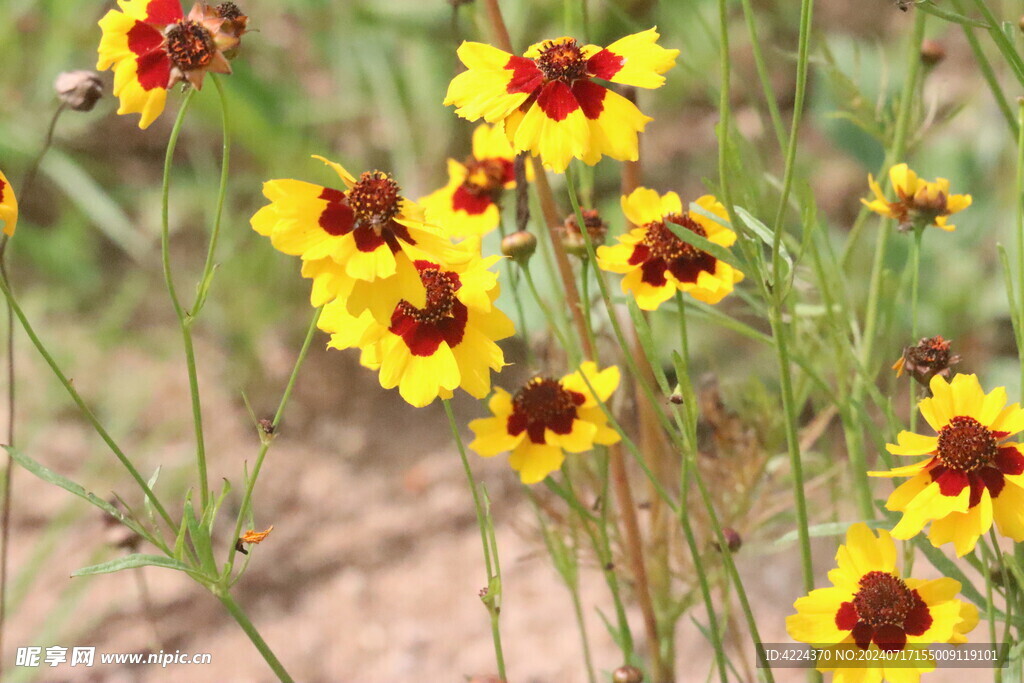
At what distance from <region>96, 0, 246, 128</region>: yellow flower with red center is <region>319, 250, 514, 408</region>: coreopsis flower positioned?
17 cm

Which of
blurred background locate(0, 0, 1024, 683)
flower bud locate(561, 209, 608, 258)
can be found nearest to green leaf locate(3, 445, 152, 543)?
flower bud locate(561, 209, 608, 258)

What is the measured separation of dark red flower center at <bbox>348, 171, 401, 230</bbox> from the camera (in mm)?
565

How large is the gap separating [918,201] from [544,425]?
324 millimetres

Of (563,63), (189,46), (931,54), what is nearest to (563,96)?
(563,63)

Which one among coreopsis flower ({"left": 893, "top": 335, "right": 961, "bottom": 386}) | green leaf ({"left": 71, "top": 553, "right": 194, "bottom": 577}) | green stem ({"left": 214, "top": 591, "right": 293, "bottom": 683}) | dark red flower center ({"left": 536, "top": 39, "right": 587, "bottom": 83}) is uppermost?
dark red flower center ({"left": 536, "top": 39, "right": 587, "bottom": 83})

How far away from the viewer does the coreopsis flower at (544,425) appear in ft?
2.44

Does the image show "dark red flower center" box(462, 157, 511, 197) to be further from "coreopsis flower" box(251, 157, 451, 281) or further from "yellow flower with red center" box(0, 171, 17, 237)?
"yellow flower with red center" box(0, 171, 17, 237)

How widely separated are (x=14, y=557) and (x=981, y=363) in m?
1.50

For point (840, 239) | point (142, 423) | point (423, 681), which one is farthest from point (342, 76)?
point (423, 681)

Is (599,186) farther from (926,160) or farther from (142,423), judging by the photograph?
(142,423)

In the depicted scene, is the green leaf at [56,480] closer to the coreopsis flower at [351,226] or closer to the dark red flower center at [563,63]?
the coreopsis flower at [351,226]

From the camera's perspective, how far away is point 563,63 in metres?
0.62

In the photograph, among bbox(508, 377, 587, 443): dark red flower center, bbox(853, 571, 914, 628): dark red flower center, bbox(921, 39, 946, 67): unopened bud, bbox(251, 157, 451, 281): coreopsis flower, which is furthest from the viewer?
bbox(921, 39, 946, 67): unopened bud

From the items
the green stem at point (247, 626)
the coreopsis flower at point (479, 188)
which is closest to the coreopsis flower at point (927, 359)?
the coreopsis flower at point (479, 188)
